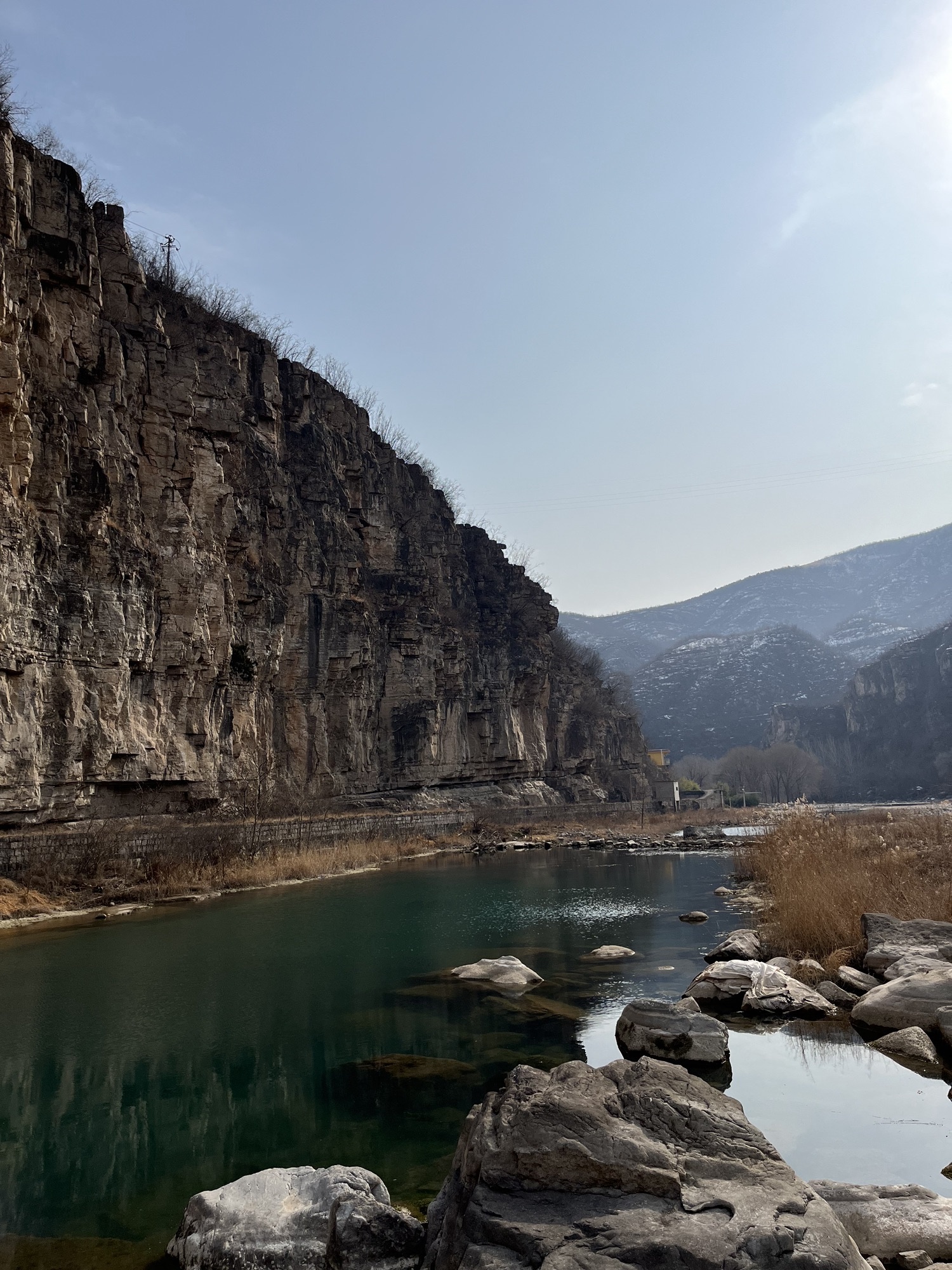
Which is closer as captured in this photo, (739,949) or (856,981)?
(856,981)

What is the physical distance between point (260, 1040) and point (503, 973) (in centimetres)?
464

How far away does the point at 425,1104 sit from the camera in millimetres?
9188

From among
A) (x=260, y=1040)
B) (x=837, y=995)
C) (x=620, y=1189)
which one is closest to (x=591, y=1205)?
(x=620, y=1189)

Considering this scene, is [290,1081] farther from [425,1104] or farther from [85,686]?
[85,686]

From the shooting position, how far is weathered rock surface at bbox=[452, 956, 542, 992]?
14.9 meters

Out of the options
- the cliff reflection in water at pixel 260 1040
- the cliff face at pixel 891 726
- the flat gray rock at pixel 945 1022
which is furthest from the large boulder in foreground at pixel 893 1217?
the cliff face at pixel 891 726

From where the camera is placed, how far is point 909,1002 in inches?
442

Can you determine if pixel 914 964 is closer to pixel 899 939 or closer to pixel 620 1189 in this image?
pixel 899 939

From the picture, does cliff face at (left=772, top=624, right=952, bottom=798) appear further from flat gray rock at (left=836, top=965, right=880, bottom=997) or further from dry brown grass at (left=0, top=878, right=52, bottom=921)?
dry brown grass at (left=0, top=878, right=52, bottom=921)

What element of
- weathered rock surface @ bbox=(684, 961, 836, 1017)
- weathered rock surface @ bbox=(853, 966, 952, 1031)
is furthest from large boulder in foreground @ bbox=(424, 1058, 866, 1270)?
weathered rock surface @ bbox=(684, 961, 836, 1017)

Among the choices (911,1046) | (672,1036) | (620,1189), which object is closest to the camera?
(620,1189)

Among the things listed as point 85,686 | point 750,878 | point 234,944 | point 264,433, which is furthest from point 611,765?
point 234,944

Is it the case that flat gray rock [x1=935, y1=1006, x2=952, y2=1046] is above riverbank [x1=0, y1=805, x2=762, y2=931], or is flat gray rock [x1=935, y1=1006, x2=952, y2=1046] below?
below

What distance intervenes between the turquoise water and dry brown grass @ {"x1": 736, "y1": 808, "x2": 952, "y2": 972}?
1.91 m
